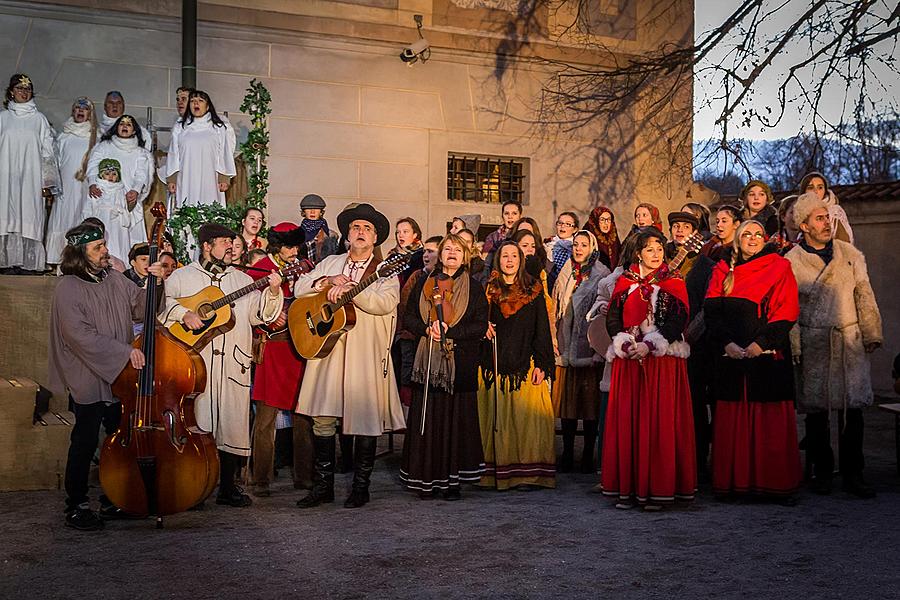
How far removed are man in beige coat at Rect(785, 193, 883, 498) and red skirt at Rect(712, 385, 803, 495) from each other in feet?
1.67

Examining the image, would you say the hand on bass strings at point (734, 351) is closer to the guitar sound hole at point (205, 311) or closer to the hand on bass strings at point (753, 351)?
the hand on bass strings at point (753, 351)

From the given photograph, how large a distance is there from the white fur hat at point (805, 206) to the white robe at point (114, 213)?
7204mm

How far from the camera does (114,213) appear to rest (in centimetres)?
1134

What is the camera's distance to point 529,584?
526 centimetres

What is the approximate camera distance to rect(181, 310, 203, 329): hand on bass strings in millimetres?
6836

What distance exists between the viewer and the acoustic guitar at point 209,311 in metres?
6.94

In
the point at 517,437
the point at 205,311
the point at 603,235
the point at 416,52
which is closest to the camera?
the point at 205,311

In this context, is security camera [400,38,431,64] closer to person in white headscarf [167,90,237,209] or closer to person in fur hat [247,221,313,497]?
person in white headscarf [167,90,237,209]

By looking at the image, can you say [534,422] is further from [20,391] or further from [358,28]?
[358,28]

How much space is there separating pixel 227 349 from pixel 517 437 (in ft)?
7.92

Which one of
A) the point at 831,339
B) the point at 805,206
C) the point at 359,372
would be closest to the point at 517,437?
the point at 359,372

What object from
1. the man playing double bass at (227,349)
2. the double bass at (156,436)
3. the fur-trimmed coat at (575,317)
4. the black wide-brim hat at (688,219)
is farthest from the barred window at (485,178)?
the double bass at (156,436)

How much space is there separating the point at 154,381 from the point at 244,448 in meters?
1.08

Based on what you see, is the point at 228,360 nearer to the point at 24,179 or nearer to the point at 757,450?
the point at 757,450
